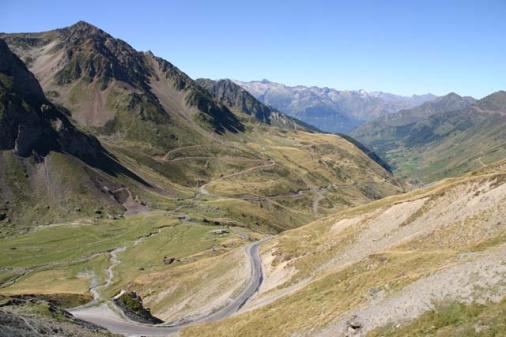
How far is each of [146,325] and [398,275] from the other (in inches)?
1701

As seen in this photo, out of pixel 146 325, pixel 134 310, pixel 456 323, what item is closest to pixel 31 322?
pixel 146 325

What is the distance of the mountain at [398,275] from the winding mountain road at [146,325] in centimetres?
322

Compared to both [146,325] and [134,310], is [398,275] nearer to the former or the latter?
[146,325]

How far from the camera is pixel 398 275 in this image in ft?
168

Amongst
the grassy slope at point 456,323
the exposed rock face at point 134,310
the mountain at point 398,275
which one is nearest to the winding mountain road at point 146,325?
the exposed rock face at point 134,310

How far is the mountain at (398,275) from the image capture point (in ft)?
123

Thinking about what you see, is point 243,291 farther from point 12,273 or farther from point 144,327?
point 12,273

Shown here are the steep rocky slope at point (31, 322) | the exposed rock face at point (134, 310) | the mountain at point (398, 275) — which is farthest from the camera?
the exposed rock face at point (134, 310)

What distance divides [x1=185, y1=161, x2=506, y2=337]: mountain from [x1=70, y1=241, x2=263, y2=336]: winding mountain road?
10.5 ft

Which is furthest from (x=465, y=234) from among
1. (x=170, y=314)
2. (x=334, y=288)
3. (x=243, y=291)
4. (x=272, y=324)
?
(x=170, y=314)

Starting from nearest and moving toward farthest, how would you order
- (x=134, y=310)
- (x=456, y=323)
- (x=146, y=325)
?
(x=456, y=323) < (x=146, y=325) < (x=134, y=310)

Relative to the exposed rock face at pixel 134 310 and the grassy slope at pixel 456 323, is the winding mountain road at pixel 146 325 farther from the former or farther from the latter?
the grassy slope at pixel 456 323

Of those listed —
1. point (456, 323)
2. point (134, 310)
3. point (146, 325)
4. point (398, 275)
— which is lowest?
point (134, 310)

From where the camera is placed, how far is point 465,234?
209 feet
